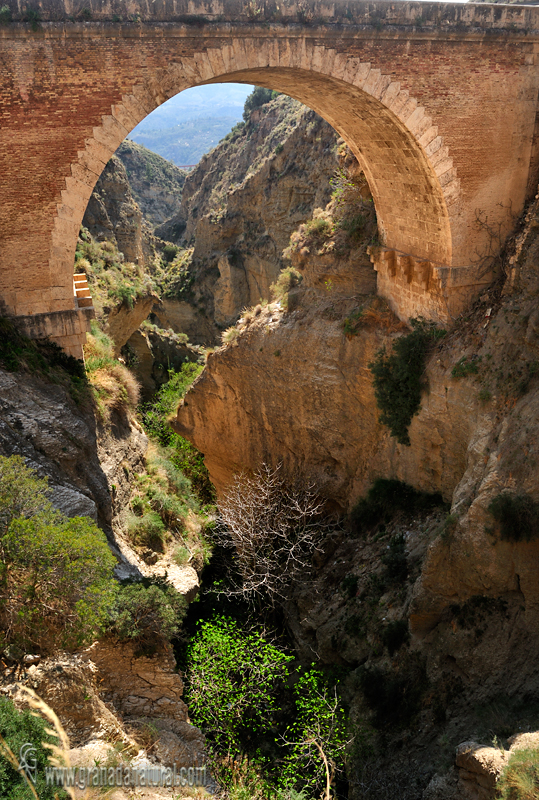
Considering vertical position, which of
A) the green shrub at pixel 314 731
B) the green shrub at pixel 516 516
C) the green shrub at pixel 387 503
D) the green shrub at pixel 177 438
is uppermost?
the green shrub at pixel 516 516

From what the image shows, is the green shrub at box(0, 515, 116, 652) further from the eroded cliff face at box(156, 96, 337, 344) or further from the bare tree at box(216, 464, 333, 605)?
the eroded cliff face at box(156, 96, 337, 344)

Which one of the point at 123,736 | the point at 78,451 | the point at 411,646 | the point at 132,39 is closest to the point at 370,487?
the point at 411,646

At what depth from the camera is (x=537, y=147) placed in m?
11.5

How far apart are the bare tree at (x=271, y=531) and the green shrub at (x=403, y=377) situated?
269 centimetres

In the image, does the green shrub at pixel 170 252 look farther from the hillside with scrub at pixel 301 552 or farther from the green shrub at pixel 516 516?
the green shrub at pixel 516 516

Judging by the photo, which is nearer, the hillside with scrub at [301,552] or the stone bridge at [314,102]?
the hillside with scrub at [301,552]

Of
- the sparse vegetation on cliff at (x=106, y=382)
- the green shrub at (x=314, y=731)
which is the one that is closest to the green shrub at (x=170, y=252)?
the sparse vegetation on cliff at (x=106, y=382)

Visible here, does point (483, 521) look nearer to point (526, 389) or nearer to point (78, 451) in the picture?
point (526, 389)

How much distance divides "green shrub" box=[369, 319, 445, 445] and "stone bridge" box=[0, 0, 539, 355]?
0.57 m

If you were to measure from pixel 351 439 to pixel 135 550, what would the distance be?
5444mm

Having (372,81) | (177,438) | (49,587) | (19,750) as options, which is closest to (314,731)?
(49,587)

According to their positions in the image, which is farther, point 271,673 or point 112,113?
point 271,673

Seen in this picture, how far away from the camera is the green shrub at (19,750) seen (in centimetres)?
456

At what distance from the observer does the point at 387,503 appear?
12641mm
